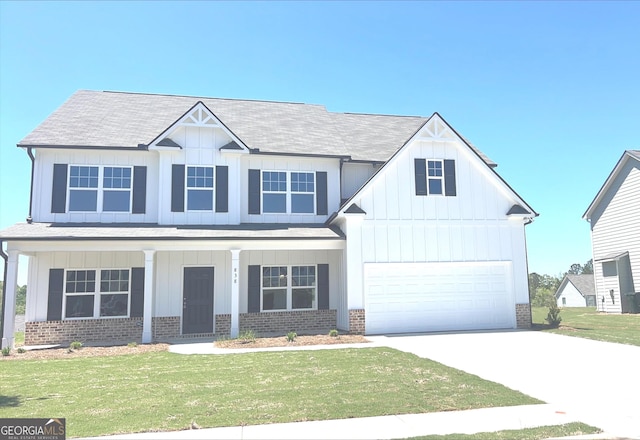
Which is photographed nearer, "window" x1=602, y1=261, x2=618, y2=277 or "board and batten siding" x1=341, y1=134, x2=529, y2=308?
"board and batten siding" x1=341, y1=134, x2=529, y2=308

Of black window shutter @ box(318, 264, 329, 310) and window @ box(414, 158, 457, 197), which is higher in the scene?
window @ box(414, 158, 457, 197)

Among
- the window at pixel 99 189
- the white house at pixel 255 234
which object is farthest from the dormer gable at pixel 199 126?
the window at pixel 99 189

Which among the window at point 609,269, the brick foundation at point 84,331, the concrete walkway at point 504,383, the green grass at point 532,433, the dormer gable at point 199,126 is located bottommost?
the green grass at point 532,433

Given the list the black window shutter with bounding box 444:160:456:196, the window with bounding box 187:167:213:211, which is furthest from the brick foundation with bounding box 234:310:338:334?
the black window shutter with bounding box 444:160:456:196

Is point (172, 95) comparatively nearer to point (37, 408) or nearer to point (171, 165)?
point (171, 165)

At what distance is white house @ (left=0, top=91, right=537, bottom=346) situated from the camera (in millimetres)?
15273

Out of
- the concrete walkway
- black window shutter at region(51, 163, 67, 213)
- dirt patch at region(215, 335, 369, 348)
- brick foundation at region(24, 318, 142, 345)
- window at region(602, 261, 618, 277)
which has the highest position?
black window shutter at region(51, 163, 67, 213)

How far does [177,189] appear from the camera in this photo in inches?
635

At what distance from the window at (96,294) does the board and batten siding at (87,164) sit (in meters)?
1.85

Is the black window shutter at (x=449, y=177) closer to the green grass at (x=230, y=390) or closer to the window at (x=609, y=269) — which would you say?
the green grass at (x=230, y=390)

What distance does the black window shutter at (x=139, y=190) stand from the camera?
52.4 feet

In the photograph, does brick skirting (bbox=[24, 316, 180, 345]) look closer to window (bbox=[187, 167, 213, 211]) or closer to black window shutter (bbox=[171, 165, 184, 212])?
black window shutter (bbox=[171, 165, 184, 212])

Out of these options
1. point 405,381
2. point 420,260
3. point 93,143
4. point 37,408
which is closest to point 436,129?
point 420,260

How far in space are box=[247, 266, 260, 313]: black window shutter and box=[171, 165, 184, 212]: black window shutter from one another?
338 cm
